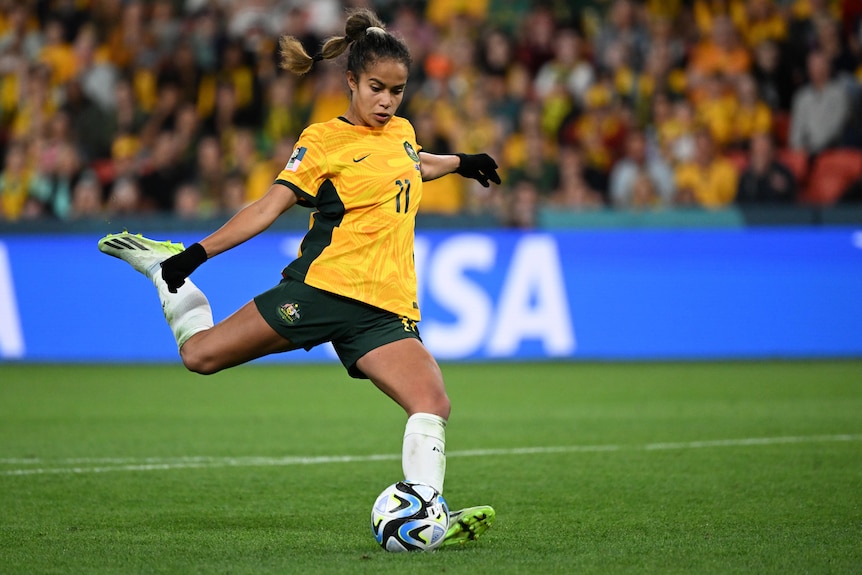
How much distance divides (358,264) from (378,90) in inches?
27.1

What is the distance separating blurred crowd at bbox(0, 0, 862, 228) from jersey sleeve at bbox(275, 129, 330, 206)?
870 centimetres

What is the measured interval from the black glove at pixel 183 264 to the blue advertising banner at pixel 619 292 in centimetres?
809

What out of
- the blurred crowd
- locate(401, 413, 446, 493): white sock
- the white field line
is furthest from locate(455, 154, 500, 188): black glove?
the blurred crowd

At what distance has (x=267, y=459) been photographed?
7.54 metres

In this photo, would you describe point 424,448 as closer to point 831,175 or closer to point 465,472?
point 465,472

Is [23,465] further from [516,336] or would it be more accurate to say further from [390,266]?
[516,336]

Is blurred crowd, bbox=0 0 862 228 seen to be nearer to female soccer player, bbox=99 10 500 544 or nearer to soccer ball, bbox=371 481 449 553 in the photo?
female soccer player, bbox=99 10 500 544

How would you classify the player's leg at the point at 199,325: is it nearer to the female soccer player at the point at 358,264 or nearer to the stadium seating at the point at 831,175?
the female soccer player at the point at 358,264

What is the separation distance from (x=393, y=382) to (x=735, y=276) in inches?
346

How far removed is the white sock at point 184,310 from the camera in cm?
538

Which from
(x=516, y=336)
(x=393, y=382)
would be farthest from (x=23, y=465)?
(x=516, y=336)

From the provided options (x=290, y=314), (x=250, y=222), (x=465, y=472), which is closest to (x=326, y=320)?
(x=290, y=314)

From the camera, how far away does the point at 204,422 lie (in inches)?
367

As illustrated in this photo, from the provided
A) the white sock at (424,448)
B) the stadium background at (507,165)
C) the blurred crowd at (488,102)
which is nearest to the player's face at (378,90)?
the white sock at (424,448)
